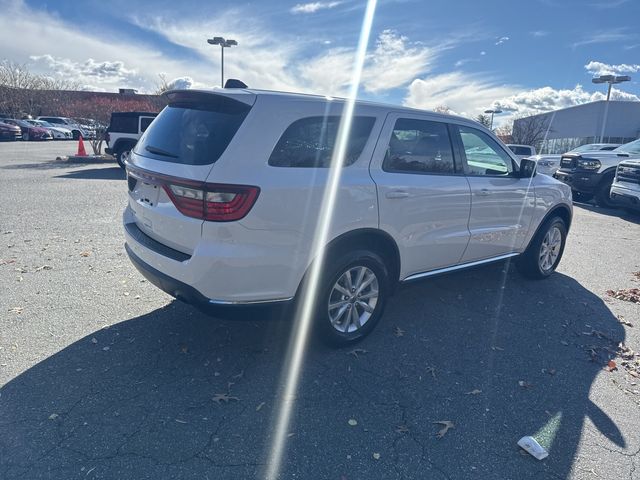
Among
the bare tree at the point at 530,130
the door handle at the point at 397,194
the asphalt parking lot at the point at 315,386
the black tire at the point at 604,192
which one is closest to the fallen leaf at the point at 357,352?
the asphalt parking lot at the point at 315,386

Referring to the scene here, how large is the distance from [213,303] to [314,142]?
1.31m

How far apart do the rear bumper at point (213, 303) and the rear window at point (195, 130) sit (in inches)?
31.8

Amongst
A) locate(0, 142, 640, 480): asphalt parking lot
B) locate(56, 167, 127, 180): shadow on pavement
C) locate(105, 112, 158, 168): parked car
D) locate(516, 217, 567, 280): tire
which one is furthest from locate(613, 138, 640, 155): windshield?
locate(56, 167, 127, 180): shadow on pavement

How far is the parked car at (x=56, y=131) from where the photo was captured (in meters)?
34.3

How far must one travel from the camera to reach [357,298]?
3492 mm

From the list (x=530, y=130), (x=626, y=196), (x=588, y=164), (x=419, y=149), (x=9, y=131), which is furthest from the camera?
(x=530, y=130)

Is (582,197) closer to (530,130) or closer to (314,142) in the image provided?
(314,142)

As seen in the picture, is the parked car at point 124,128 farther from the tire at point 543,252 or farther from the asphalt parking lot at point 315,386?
the tire at point 543,252

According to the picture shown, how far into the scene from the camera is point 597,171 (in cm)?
1166

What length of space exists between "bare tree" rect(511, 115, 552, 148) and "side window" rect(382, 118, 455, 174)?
32.2m

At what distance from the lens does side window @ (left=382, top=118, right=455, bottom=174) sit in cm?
350

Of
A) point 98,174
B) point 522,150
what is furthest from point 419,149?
point 522,150

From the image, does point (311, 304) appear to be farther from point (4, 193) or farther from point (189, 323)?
point (4, 193)

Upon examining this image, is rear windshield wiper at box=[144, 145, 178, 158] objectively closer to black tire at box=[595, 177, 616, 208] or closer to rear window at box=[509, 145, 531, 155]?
black tire at box=[595, 177, 616, 208]
